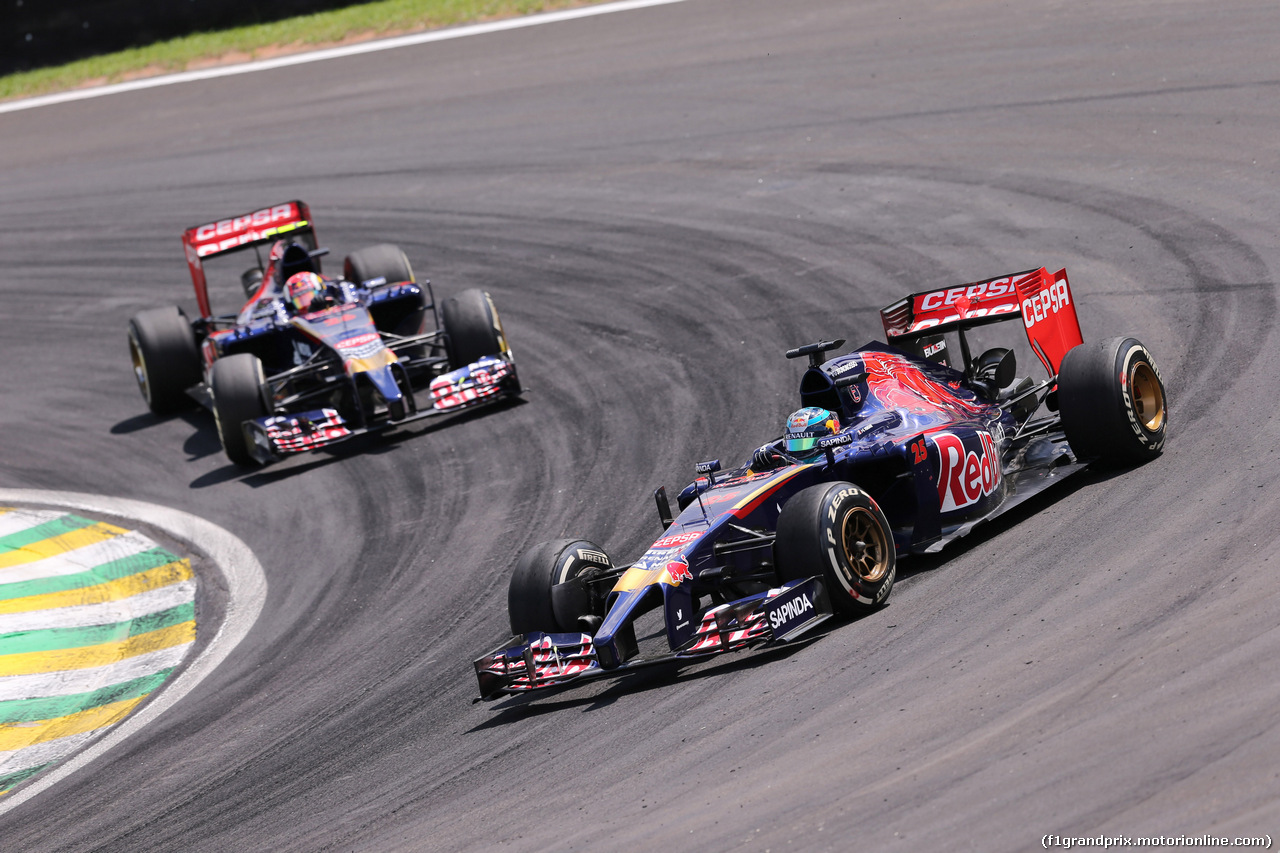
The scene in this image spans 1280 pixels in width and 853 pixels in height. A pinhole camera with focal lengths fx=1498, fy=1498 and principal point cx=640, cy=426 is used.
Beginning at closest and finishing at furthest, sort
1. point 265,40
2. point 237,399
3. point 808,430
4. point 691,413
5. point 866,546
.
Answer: point 866,546 → point 808,430 → point 691,413 → point 237,399 → point 265,40

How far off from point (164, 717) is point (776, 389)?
6788 mm

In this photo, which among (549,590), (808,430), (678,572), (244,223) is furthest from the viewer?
(244,223)

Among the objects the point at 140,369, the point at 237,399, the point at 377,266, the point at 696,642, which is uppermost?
the point at 377,266

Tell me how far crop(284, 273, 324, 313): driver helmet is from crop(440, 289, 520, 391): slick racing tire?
164cm

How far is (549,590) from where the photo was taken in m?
9.87

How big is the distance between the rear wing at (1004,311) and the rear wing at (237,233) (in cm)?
1014

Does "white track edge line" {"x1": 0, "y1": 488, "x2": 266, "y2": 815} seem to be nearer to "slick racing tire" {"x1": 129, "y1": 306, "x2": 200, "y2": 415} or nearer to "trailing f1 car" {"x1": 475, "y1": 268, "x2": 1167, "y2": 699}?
"slick racing tire" {"x1": 129, "y1": 306, "x2": 200, "y2": 415}

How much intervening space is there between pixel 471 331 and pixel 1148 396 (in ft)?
28.2

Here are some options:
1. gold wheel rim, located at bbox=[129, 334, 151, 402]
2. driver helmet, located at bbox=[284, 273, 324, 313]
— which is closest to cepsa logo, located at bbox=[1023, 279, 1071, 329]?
driver helmet, located at bbox=[284, 273, 324, 313]

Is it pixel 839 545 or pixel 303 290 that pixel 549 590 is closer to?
pixel 839 545

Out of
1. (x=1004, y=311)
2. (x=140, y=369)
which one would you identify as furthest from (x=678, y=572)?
(x=140, y=369)

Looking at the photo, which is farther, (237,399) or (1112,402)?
(237,399)

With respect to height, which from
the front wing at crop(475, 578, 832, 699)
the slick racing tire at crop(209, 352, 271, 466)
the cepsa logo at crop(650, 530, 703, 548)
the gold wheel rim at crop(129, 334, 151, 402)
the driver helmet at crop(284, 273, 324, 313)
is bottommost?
the front wing at crop(475, 578, 832, 699)

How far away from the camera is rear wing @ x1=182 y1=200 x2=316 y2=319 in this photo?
64.6 feet
